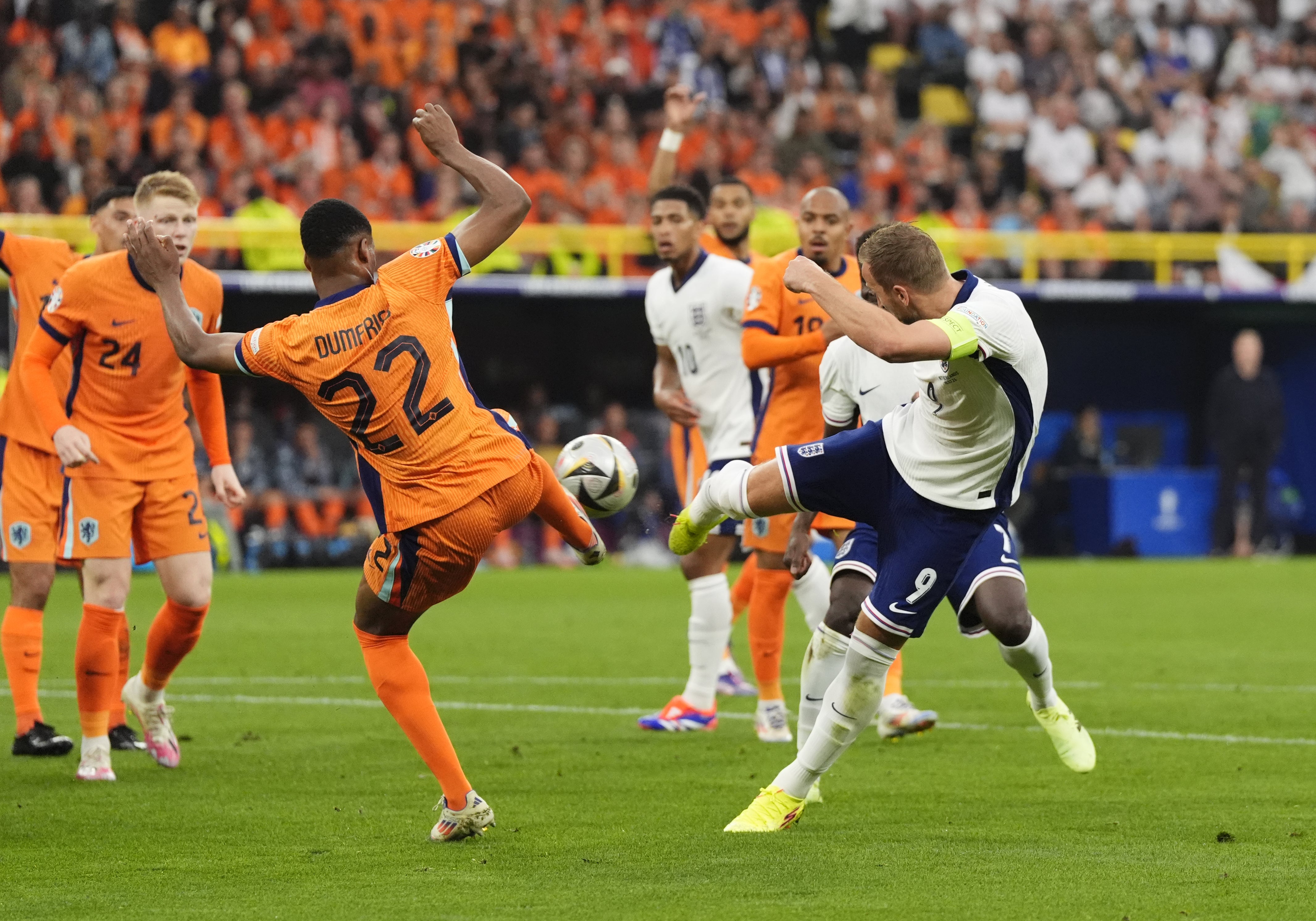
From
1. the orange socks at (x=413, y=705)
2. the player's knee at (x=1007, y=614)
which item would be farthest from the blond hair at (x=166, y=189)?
the player's knee at (x=1007, y=614)

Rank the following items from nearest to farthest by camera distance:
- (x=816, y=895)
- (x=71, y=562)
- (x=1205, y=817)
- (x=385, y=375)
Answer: (x=816, y=895)
(x=385, y=375)
(x=1205, y=817)
(x=71, y=562)

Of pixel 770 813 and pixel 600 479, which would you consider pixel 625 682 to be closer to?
pixel 600 479

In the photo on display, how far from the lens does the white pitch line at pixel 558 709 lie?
27.7 feet

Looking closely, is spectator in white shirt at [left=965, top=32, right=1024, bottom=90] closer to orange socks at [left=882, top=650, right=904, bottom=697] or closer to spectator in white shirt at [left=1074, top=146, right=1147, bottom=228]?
spectator in white shirt at [left=1074, top=146, right=1147, bottom=228]

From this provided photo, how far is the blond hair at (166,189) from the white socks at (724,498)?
2527 mm

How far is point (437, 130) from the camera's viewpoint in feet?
19.3

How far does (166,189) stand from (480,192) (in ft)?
7.02

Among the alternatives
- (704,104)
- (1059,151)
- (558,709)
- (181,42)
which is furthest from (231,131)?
(558,709)

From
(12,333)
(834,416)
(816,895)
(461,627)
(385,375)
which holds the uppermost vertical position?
(385,375)

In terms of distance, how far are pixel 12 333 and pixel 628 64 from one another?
9.69m

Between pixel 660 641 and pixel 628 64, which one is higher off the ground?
pixel 628 64

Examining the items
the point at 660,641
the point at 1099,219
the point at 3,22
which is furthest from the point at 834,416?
the point at 1099,219

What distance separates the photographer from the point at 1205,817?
21.2ft

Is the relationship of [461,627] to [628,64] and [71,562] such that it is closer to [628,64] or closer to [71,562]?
[71,562]
